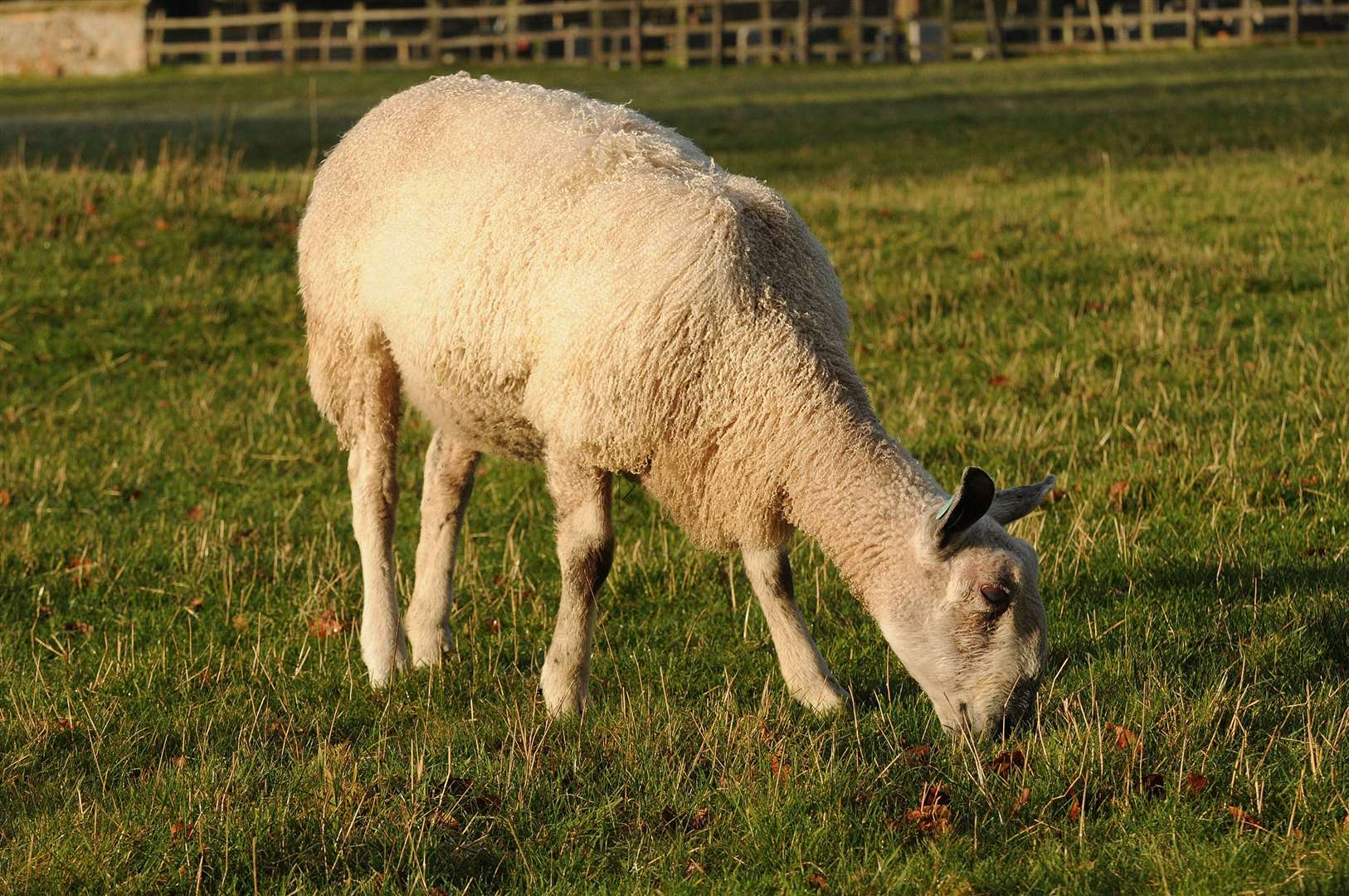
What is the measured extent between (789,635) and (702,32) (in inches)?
1351

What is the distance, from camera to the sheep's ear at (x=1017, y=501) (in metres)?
4.16

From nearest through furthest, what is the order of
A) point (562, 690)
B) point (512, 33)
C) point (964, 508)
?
point (964, 508)
point (562, 690)
point (512, 33)

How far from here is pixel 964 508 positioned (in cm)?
389

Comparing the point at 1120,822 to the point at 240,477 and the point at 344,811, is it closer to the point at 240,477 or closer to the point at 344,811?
the point at 344,811

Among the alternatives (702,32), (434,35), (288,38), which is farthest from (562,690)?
(288,38)

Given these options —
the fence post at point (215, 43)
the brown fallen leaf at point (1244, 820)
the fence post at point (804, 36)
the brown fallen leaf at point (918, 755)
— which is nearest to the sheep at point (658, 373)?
the brown fallen leaf at point (918, 755)

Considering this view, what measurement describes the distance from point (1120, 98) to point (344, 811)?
864 inches

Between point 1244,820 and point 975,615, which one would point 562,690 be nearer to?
point 975,615

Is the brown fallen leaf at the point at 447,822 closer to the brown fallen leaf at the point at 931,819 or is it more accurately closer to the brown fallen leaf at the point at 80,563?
the brown fallen leaf at the point at 931,819

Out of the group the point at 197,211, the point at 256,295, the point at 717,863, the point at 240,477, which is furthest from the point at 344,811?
the point at 197,211

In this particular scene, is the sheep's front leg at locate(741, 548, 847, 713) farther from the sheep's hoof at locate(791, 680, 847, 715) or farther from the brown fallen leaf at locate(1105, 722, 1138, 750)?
the brown fallen leaf at locate(1105, 722, 1138, 750)

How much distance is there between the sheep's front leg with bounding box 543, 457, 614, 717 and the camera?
4684 mm

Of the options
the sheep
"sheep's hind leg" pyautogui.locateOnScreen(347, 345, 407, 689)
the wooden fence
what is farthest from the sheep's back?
the wooden fence

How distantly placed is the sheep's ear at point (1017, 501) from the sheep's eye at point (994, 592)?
0.26 meters
